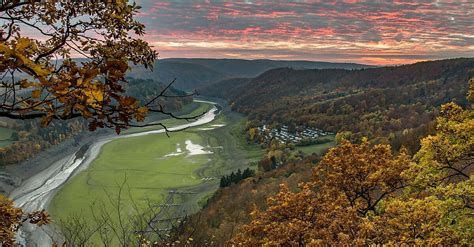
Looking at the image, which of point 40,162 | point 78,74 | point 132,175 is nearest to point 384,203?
point 78,74

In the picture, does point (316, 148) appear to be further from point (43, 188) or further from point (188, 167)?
point (43, 188)

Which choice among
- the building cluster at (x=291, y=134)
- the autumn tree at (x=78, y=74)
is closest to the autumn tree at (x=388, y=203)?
the autumn tree at (x=78, y=74)

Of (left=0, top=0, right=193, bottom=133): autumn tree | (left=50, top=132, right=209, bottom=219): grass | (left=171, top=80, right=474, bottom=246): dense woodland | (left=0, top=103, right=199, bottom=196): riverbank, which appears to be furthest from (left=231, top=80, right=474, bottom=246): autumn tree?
(left=0, top=103, right=199, bottom=196): riverbank

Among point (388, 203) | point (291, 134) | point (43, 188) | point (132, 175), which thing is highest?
point (388, 203)

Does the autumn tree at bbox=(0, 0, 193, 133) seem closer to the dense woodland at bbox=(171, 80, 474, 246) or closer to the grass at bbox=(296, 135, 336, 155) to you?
the dense woodland at bbox=(171, 80, 474, 246)

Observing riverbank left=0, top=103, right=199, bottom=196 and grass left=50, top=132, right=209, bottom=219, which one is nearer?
grass left=50, top=132, right=209, bottom=219

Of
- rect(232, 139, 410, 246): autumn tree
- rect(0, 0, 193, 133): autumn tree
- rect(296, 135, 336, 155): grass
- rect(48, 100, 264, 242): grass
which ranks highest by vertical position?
rect(0, 0, 193, 133): autumn tree

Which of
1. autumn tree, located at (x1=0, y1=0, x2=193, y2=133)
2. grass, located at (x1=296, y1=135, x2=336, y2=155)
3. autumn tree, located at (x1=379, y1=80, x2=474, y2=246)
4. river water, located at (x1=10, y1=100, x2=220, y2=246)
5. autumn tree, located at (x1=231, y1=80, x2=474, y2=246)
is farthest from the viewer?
grass, located at (x1=296, y1=135, x2=336, y2=155)
